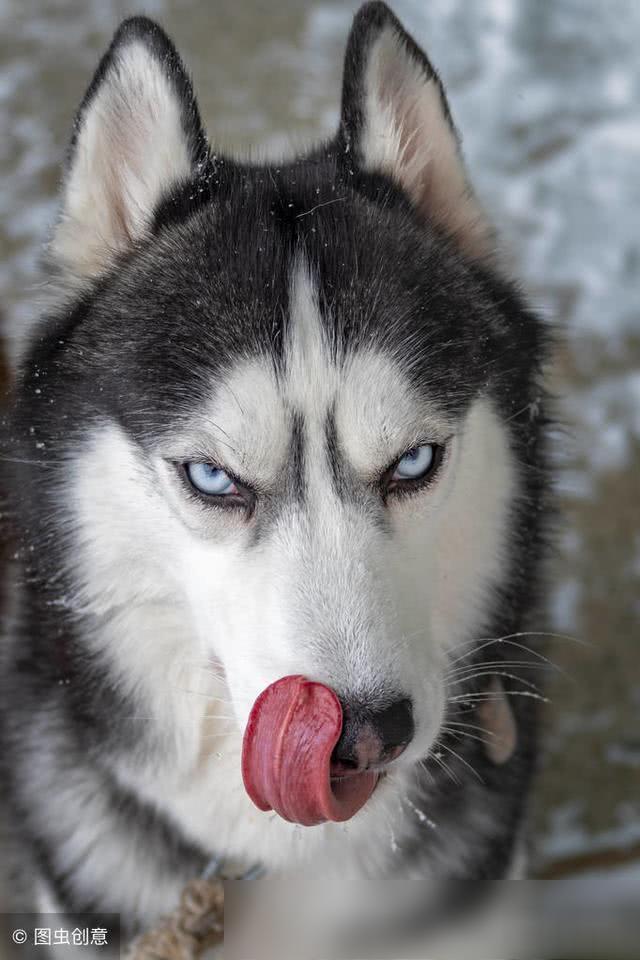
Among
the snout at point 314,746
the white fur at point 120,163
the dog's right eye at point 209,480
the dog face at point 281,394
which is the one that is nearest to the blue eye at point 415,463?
the dog face at point 281,394

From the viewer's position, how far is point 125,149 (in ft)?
5.45

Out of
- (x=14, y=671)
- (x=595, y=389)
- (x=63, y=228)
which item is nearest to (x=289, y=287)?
(x=63, y=228)

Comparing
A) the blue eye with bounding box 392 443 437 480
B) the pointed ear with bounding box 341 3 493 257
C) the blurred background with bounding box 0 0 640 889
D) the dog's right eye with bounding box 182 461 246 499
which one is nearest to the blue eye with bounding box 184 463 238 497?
the dog's right eye with bounding box 182 461 246 499

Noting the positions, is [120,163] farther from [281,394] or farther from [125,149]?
[281,394]

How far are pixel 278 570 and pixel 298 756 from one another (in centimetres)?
25

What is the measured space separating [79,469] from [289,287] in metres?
0.44

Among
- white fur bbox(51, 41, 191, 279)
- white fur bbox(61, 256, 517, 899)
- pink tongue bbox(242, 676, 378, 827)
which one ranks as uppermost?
white fur bbox(51, 41, 191, 279)

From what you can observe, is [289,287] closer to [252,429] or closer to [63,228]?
[252,429]

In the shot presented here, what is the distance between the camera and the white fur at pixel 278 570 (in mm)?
1423

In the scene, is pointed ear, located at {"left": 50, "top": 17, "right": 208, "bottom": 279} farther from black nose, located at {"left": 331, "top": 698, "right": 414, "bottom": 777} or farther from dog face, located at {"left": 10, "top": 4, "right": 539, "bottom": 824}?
black nose, located at {"left": 331, "top": 698, "right": 414, "bottom": 777}

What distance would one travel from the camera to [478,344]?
5.47 feet

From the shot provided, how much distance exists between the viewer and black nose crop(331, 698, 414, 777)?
1.36 metres

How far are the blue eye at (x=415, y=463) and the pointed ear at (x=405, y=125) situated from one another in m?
0.42

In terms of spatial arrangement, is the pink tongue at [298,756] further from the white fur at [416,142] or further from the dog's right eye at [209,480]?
the white fur at [416,142]
